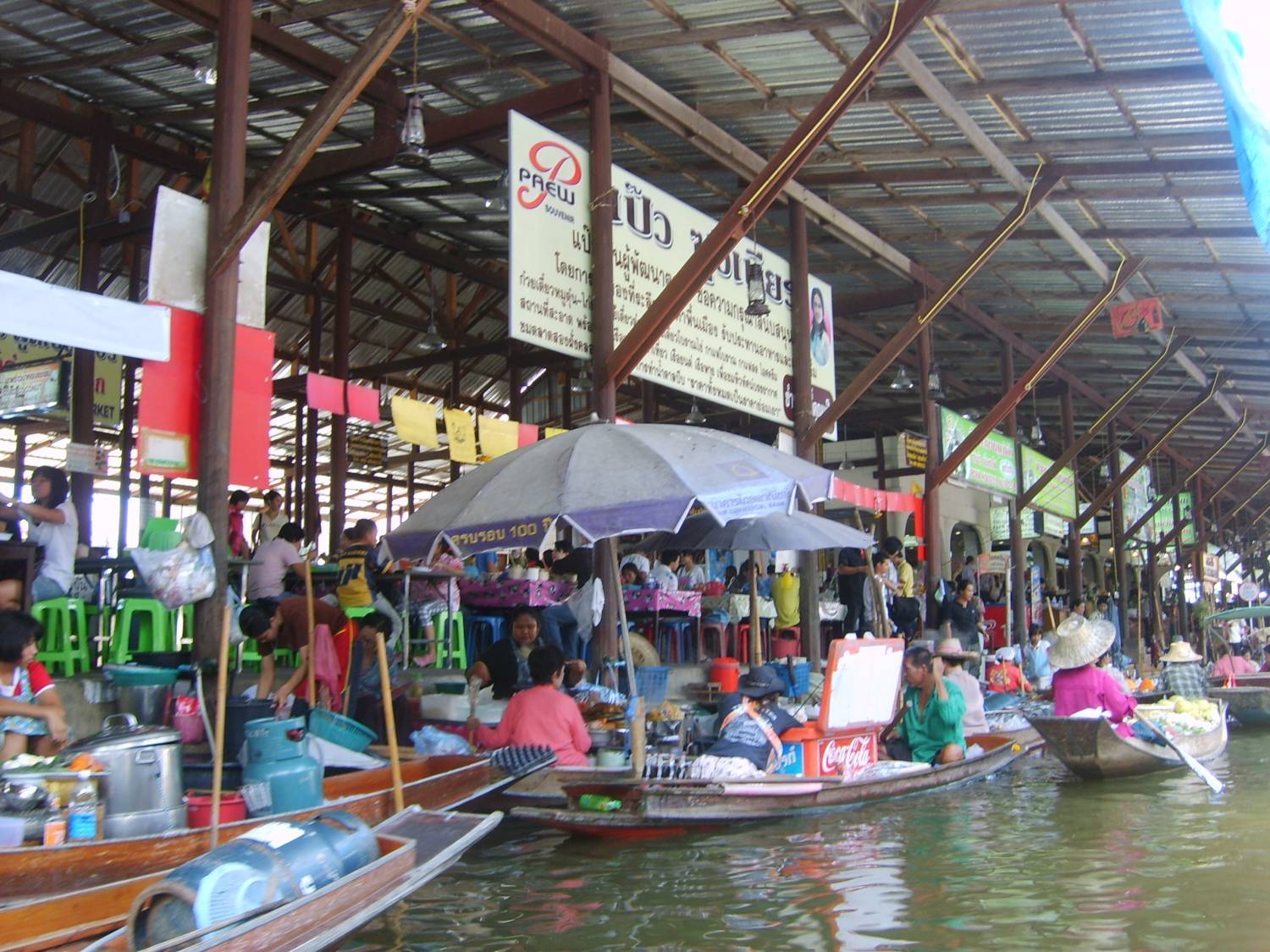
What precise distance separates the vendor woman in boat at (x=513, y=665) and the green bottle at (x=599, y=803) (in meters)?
1.94

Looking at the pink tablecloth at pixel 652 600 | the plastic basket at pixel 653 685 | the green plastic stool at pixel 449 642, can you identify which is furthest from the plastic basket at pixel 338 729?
the pink tablecloth at pixel 652 600

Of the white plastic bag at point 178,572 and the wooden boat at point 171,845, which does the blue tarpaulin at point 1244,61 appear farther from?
the white plastic bag at point 178,572

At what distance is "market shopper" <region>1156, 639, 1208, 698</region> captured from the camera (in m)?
15.3

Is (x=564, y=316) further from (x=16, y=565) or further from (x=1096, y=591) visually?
(x=1096, y=591)

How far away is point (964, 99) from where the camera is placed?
10.7 m

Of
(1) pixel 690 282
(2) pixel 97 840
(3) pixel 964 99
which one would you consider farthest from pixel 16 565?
(3) pixel 964 99

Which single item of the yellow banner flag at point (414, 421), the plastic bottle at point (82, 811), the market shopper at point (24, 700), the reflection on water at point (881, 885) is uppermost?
the yellow banner flag at point (414, 421)

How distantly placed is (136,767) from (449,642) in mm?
5219

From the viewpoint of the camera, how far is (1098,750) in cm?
977

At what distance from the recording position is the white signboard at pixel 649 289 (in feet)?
30.6

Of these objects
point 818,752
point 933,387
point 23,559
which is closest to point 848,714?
point 818,752

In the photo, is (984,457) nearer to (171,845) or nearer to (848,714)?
(848,714)

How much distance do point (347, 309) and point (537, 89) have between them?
15.0 ft

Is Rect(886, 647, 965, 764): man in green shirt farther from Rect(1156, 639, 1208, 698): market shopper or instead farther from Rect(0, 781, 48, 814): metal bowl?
Rect(1156, 639, 1208, 698): market shopper
